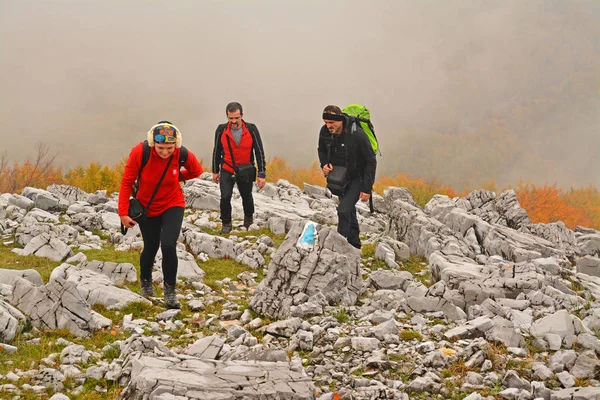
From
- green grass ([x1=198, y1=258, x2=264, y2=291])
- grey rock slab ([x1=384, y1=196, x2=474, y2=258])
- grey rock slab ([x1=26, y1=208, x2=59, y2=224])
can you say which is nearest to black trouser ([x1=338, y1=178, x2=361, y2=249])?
green grass ([x1=198, y1=258, x2=264, y2=291])

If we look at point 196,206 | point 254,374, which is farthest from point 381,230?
point 254,374

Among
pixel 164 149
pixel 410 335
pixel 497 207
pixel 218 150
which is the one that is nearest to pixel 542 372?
pixel 410 335

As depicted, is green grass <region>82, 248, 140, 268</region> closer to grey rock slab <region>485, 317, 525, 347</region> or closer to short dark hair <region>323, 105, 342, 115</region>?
short dark hair <region>323, 105, 342, 115</region>

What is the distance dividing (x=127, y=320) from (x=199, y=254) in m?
4.92

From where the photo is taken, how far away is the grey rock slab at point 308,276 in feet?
30.3

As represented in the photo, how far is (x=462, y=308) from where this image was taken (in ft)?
31.0

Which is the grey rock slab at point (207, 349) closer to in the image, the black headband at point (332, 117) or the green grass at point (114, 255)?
the black headband at point (332, 117)

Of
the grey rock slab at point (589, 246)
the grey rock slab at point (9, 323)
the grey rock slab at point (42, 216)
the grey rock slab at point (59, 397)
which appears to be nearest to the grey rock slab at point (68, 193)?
the grey rock slab at point (42, 216)

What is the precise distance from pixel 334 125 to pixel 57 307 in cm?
589

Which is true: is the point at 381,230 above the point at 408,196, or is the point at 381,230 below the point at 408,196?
below

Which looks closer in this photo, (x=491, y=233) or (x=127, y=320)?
(x=127, y=320)

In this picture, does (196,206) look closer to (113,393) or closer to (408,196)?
(408,196)

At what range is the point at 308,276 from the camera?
9.60m

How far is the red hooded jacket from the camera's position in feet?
28.1
